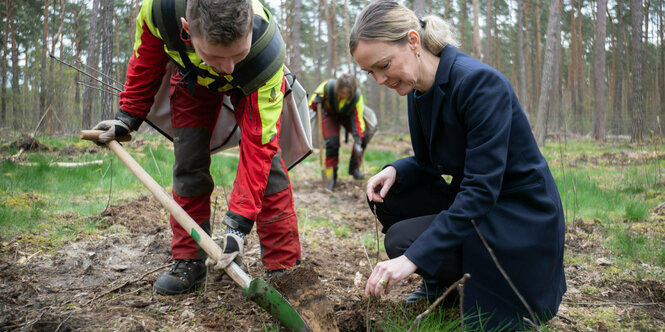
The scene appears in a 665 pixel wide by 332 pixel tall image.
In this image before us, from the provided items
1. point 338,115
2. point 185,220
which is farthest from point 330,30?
point 185,220

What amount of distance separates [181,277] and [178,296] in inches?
4.1

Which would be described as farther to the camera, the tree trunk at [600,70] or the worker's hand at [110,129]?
the tree trunk at [600,70]

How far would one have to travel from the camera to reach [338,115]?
23.9 feet

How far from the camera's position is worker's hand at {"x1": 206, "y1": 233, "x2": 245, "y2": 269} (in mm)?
1838

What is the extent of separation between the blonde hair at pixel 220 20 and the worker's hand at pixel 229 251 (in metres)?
0.85

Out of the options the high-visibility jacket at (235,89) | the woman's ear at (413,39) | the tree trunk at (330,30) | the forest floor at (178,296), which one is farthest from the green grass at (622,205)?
the tree trunk at (330,30)

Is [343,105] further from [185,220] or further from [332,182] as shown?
[185,220]

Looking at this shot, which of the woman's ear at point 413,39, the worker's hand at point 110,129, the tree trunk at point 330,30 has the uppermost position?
the tree trunk at point 330,30

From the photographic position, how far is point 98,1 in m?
9.75

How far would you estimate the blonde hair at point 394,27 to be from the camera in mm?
1692

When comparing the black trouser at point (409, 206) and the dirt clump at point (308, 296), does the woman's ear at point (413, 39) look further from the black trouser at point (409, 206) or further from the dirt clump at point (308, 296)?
the dirt clump at point (308, 296)

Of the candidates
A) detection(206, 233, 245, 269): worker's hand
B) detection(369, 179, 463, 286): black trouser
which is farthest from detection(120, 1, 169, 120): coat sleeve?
detection(369, 179, 463, 286): black trouser

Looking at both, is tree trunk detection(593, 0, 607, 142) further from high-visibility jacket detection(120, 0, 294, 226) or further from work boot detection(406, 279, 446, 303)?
high-visibility jacket detection(120, 0, 294, 226)

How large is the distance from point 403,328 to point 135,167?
5.18 ft
